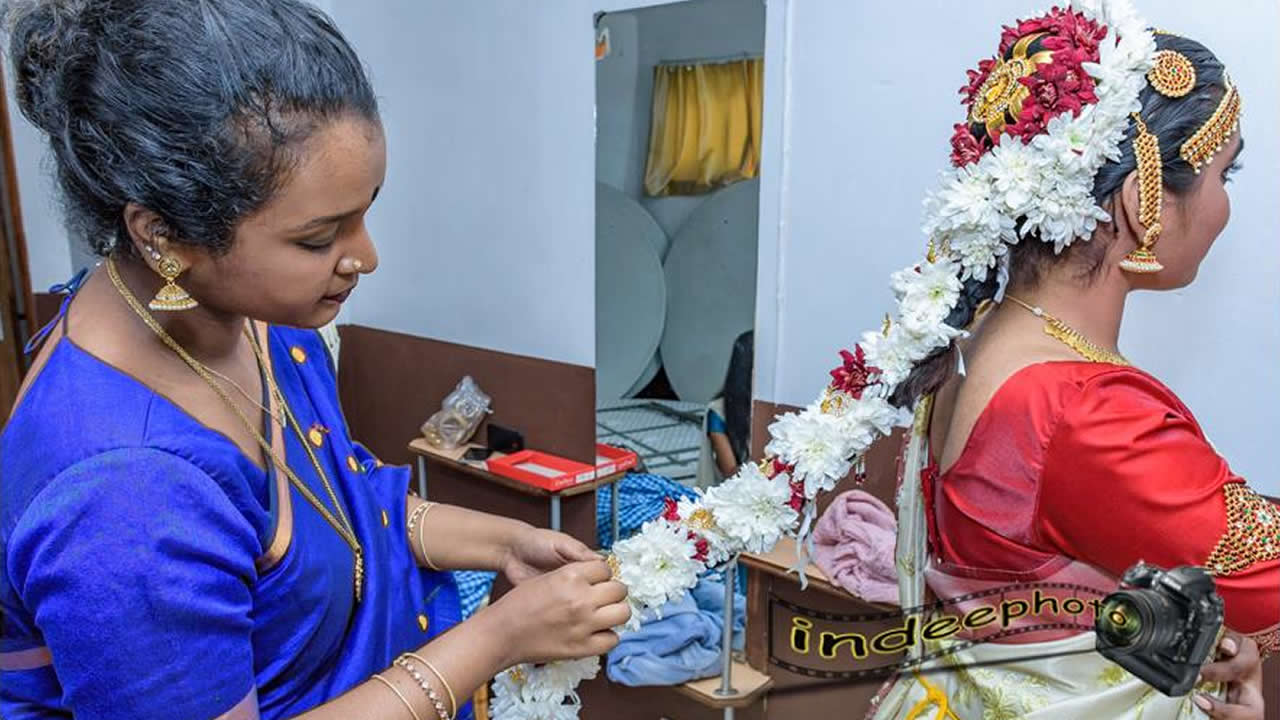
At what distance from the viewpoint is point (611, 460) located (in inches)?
96.2

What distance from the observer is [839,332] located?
1.94 metres

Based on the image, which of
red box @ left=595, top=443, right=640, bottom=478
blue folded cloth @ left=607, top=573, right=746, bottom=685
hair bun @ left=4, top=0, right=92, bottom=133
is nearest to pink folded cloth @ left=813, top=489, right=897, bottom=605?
blue folded cloth @ left=607, top=573, right=746, bottom=685

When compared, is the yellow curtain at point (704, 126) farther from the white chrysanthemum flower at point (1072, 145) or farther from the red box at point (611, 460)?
the white chrysanthemum flower at point (1072, 145)

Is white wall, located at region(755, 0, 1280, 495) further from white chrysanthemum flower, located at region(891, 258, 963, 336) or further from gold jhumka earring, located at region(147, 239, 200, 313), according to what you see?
gold jhumka earring, located at region(147, 239, 200, 313)

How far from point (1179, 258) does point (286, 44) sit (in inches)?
40.7

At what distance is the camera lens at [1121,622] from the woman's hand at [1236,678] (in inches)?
20.3

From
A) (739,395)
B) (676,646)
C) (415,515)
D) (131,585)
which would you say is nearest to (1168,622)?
(131,585)

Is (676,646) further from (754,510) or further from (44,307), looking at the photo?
(44,307)

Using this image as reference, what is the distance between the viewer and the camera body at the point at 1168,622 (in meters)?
0.55

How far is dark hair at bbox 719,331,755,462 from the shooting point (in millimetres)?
2098

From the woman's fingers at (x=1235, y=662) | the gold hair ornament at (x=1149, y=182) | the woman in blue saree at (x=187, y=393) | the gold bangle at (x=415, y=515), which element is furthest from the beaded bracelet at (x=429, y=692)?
the gold hair ornament at (x=1149, y=182)

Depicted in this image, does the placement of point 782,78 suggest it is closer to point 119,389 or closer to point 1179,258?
point 1179,258

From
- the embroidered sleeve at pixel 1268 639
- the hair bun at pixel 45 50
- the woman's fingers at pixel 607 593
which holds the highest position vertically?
the hair bun at pixel 45 50

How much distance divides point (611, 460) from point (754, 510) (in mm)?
1286
